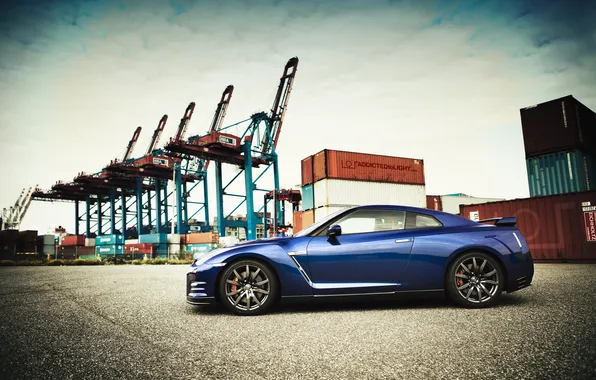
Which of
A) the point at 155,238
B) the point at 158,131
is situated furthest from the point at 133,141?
the point at 155,238

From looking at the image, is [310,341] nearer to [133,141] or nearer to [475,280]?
[475,280]

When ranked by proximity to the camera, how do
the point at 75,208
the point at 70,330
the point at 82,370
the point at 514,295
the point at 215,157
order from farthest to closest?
the point at 75,208, the point at 215,157, the point at 514,295, the point at 70,330, the point at 82,370

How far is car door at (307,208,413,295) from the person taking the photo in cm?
402

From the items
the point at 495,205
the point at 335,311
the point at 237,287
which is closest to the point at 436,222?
the point at 335,311

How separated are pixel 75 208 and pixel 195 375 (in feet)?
234

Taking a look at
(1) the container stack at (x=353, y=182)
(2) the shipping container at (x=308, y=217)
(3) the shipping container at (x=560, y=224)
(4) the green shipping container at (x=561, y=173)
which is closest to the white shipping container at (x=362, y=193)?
(1) the container stack at (x=353, y=182)

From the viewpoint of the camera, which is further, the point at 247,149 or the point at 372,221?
the point at 247,149

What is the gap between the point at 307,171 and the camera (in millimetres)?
26859

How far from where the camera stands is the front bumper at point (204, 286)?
4.06 m

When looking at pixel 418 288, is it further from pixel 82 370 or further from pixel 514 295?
pixel 82 370

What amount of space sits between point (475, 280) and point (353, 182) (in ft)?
71.3

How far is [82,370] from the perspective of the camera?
223cm

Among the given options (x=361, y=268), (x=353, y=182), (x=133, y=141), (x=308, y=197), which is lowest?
(x=361, y=268)

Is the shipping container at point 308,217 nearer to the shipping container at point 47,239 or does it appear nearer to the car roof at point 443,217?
the car roof at point 443,217
